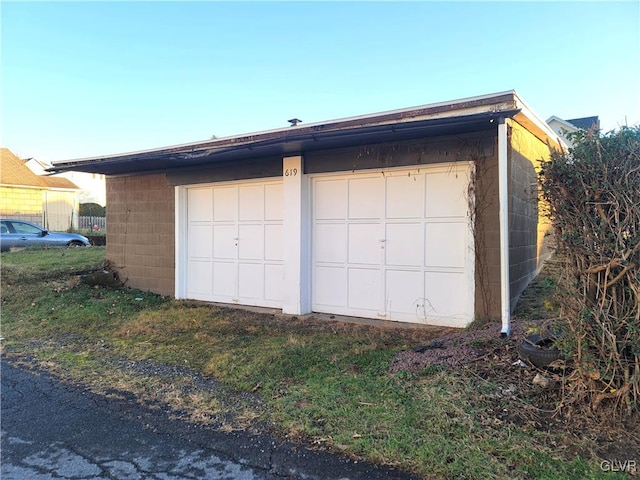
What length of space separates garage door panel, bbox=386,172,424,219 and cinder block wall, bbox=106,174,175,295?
5072 mm

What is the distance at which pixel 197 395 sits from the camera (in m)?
4.10

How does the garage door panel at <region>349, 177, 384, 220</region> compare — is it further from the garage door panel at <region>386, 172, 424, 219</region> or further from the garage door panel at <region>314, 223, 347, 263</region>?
the garage door panel at <region>314, 223, 347, 263</region>

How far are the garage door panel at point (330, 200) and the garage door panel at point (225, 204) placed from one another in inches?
76.9

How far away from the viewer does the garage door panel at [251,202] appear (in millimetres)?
8250

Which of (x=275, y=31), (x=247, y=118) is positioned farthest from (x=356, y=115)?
(x=247, y=118)

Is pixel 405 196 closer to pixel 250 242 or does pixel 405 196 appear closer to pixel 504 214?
pixel 504 214

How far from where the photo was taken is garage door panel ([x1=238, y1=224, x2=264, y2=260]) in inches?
325

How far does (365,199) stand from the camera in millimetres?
7074

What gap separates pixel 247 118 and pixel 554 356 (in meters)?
16.6

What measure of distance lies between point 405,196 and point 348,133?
1525 millimetres

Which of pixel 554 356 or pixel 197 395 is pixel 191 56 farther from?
pixel 554 356

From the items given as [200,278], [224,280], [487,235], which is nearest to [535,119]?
[487,235]

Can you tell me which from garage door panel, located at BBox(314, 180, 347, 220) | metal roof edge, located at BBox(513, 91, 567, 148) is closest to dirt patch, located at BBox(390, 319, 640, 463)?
metal roof edge, located at BBox(513, 91, 567, 148)

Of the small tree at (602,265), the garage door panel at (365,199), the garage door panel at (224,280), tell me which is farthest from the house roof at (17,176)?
the small tree at (602,265)
